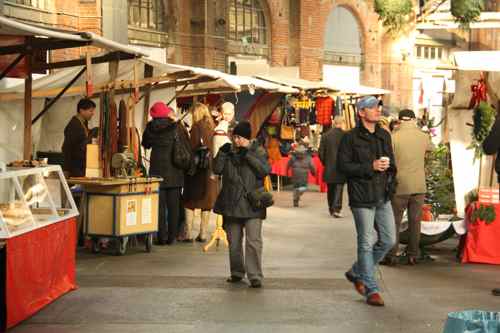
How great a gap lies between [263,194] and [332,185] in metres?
7.70

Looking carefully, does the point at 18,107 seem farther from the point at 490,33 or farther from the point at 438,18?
the point at 490,33

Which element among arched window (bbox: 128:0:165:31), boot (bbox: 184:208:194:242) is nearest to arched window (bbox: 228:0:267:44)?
arched window (bbox: 128:0:165:31)

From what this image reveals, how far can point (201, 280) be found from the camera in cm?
1037

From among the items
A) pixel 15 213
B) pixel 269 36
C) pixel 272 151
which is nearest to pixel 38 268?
→ pixel 15 213

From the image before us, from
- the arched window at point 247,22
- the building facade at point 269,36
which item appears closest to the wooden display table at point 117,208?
the building facade at point 269,36

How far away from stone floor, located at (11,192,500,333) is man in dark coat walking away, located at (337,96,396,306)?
1.19 feet

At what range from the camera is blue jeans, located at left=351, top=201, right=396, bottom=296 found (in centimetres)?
891

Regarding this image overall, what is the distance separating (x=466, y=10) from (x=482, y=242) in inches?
696

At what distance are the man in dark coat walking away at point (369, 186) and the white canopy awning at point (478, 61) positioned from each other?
261 centimetres

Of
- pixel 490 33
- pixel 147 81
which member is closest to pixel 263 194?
pixel 147 81

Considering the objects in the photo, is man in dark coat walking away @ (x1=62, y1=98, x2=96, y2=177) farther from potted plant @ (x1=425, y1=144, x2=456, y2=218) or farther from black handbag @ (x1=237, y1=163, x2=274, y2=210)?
potted plant @ (x1=425, y1=144, x2=456, y2=218)

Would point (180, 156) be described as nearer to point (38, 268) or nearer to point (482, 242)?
point (482, 242)

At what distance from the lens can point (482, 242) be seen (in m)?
11.6

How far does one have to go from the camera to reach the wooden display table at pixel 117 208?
467 inches
